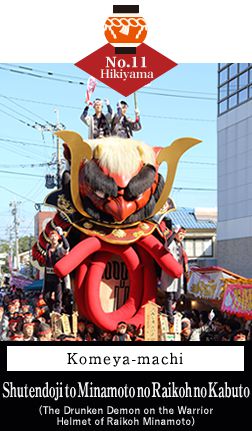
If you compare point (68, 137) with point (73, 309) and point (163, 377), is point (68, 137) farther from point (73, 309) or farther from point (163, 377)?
point (163, 377)

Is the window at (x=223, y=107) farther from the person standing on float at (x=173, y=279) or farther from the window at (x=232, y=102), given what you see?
the person standing on float at (x=173, y=279)

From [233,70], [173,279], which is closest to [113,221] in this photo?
[173,279]

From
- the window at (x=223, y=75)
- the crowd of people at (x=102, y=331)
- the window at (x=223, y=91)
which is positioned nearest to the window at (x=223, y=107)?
the window at (x=223, y=91)

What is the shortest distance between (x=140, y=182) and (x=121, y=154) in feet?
1.34

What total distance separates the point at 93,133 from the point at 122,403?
405 centimetres

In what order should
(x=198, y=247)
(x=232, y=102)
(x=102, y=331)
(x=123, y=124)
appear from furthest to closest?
(x=198, y=247), (x=232, y=102), (x=123, y=124), (x=102, y=331)

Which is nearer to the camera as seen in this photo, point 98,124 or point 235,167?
point 98,124

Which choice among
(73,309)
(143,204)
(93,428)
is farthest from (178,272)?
(93,428)

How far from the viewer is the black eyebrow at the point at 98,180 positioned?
727cm

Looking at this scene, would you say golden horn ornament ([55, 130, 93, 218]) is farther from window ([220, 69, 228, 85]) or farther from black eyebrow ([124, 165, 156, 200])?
window ([220, 69, 228, 85])

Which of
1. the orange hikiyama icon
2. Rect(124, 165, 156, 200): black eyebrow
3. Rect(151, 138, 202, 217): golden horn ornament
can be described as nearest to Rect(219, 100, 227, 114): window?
Rect(151, 138, 202, 217): golden horn ornament

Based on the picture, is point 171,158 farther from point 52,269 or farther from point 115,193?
point 52,269

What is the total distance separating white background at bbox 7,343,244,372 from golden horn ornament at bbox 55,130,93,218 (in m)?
2.85

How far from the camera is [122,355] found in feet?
16.3
